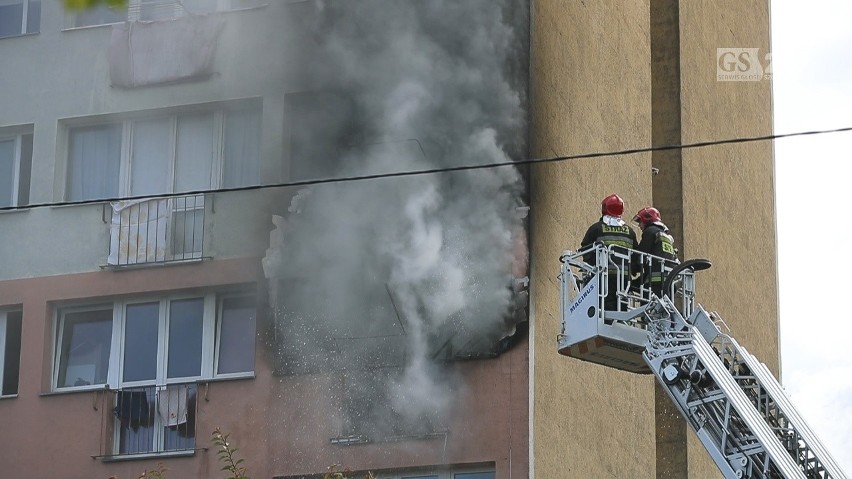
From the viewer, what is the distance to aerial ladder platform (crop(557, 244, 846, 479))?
13.4 m

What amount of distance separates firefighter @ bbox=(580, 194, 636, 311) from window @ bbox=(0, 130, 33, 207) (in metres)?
8.84

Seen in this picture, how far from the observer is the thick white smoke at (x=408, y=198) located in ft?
64.3

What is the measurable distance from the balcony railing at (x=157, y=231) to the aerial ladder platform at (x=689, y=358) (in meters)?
6.35

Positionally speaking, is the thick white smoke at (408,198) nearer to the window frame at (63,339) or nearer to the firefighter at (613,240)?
the window frame at (63,339)

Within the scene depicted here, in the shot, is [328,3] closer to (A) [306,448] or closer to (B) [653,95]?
(A) [306,448]

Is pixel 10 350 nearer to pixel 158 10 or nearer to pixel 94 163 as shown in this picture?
pixel 94 163

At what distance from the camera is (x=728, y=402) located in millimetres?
13500

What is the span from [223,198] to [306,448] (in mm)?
3245

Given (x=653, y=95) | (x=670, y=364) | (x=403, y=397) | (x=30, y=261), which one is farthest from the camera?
(x=653, y=95)

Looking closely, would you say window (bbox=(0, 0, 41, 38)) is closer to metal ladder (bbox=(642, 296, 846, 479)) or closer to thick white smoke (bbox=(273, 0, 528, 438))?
thick white smoke (bbox=(273, 0, 528, 438))

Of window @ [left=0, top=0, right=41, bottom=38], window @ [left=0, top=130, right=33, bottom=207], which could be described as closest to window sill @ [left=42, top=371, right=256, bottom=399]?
window @ [left=0, top=130, right=33, bottom=207]

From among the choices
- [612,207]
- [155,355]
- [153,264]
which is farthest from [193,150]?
[612,207]

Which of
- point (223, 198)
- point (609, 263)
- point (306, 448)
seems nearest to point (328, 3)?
point (223, 198)

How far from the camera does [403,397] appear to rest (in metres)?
19.4
